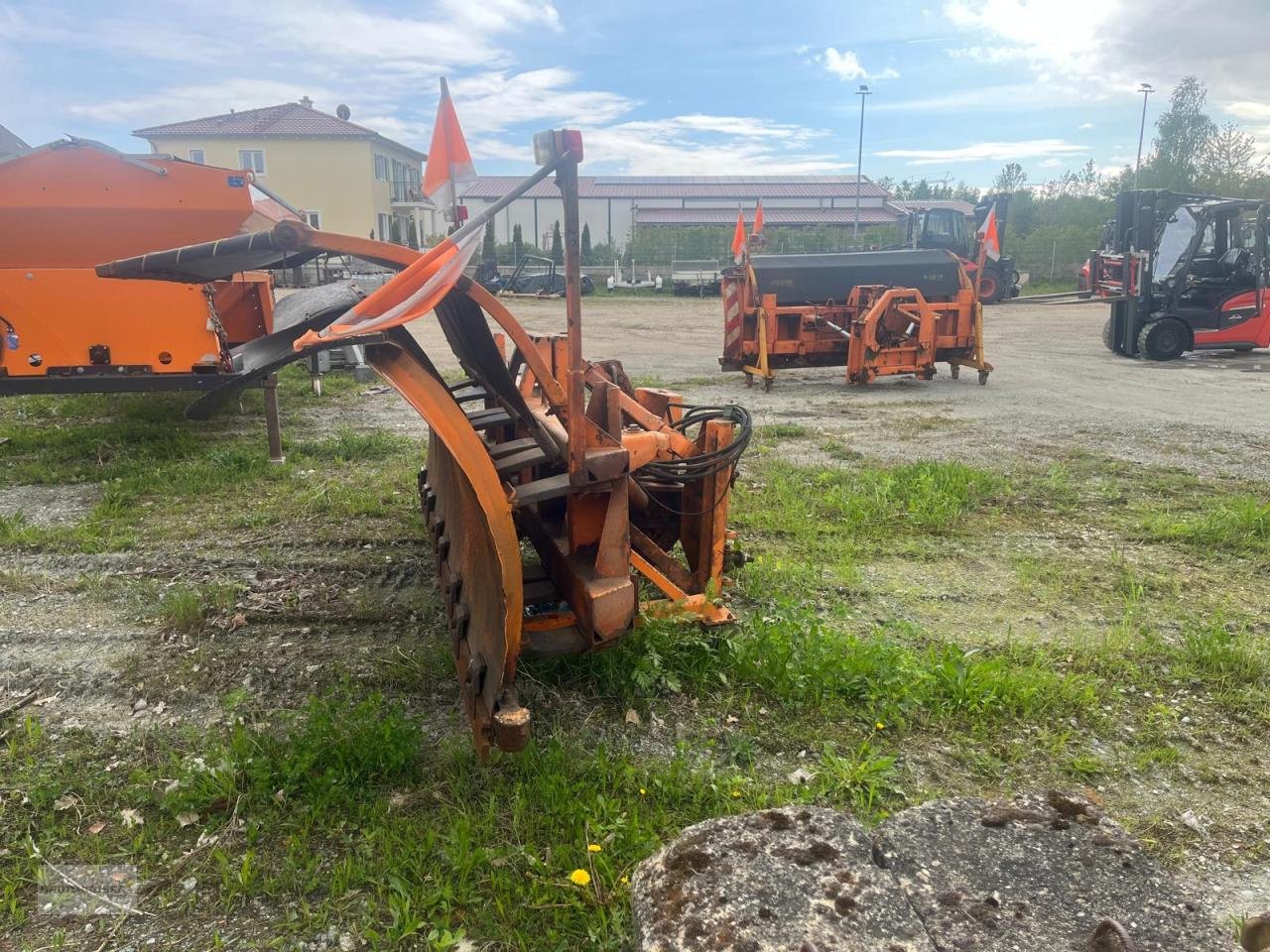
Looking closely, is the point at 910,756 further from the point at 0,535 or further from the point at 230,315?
the point at 230,315

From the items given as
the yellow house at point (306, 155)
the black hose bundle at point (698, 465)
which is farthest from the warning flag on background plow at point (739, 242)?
the yellow house at point (306, 155)

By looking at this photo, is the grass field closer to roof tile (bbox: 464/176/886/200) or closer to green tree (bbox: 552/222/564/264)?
green tree (bbox: 552/222/564/264)

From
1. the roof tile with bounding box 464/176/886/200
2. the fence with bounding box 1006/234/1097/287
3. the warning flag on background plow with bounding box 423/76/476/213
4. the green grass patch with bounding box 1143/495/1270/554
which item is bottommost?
the green grass patch with bounding box 1143/495/1270/554

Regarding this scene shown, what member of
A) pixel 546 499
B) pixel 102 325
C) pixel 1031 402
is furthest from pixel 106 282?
pixel 1031 402

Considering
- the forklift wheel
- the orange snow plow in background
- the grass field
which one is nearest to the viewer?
the grass field

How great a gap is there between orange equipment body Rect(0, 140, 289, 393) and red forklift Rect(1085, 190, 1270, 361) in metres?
13.1

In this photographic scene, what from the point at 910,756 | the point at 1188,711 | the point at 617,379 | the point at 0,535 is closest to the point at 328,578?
the point at 617,379

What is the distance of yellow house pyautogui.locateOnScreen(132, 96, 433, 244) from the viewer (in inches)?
1720

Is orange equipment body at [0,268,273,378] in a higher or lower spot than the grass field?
higher

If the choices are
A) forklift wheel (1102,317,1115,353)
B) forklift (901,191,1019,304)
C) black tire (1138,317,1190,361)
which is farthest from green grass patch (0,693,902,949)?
forklift (901,191,1019,304)

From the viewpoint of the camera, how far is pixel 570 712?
3207 mm

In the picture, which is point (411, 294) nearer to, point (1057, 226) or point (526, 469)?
point (526, 469)

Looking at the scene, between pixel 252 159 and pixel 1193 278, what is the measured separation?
44.0 metres

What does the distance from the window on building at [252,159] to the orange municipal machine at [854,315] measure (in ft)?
133
